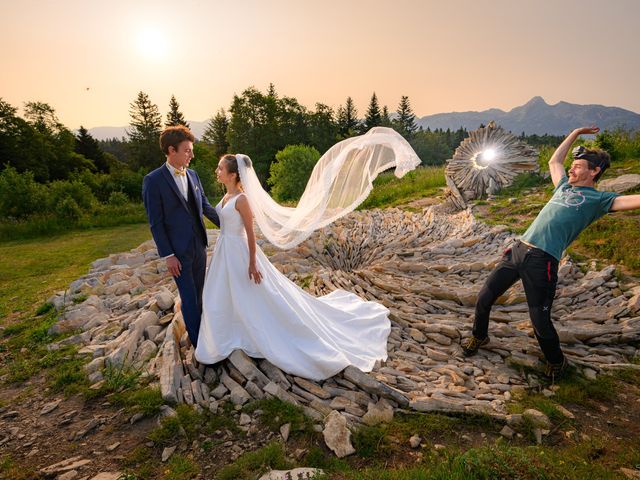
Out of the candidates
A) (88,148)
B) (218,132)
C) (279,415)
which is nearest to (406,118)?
(218,132)

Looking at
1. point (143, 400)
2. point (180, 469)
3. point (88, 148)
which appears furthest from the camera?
point (88, 148)

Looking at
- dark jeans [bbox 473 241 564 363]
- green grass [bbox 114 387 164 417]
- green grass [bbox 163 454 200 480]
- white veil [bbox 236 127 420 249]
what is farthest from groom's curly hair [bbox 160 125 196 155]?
dark jeans [bbox 473 241 564 363]

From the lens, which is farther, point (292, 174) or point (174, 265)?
point (292, 174)

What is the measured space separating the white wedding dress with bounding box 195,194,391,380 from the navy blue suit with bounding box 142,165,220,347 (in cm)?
21

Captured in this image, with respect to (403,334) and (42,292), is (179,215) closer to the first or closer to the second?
(403,334)

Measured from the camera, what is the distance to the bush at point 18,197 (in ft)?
45.6

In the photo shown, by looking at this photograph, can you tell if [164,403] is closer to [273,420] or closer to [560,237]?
[273,420]

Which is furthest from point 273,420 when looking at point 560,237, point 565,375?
point 560,237

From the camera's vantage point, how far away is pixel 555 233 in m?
3.13

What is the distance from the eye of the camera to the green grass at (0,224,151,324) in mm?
6074

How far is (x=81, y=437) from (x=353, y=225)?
776cm

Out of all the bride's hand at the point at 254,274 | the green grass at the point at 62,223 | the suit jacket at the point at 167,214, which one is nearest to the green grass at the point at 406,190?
the bride's hand at the point at 254,274

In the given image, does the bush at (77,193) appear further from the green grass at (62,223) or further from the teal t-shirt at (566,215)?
the teal t-shirt at (566,215)

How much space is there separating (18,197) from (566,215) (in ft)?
64.4
